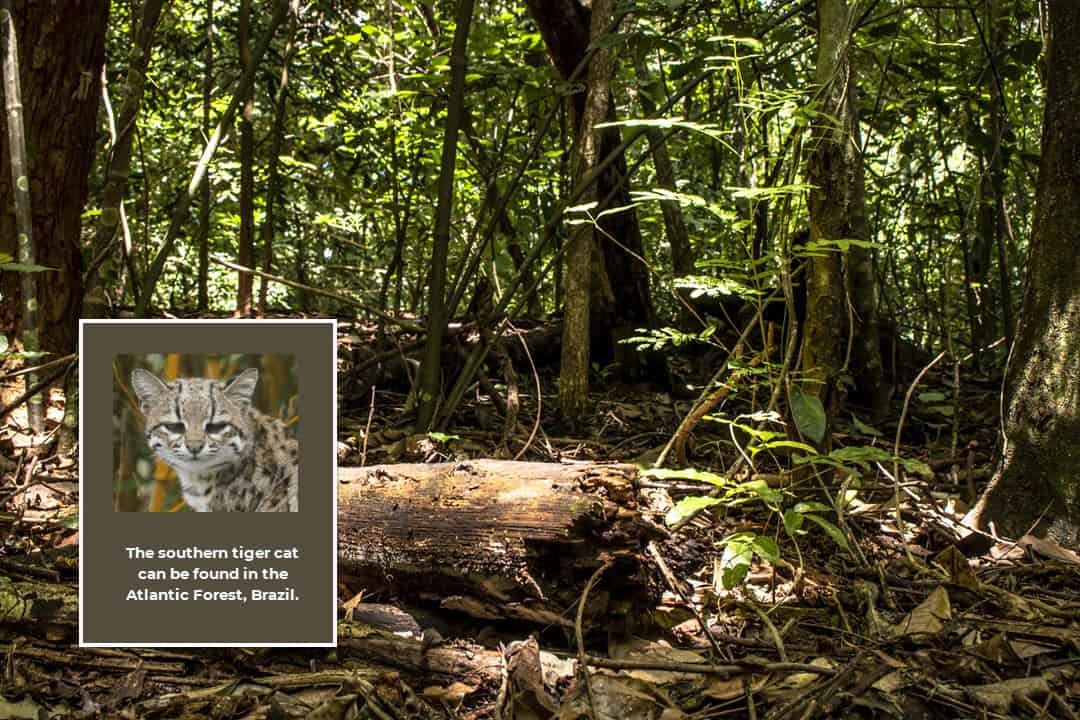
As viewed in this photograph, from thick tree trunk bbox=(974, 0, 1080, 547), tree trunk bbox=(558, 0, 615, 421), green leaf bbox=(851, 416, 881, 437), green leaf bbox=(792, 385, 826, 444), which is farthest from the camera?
tree trunk bbox=(558, 0, 615, 421)

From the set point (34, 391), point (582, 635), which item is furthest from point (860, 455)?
point (34, 391)

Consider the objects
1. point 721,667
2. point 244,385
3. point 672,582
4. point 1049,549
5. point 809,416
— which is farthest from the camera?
point 1049,549

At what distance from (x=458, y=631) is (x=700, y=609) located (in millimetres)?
635

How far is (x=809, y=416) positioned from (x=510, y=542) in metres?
0.91

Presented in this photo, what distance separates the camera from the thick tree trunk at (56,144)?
12.1 feet

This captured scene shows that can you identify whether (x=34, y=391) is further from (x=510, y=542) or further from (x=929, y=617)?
(x=929, y=617)

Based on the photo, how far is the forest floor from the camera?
180cm

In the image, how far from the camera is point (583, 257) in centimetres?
381

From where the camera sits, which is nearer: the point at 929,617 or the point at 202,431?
the point at 202,431

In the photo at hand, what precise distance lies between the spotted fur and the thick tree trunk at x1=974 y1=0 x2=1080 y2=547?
2.21 metres

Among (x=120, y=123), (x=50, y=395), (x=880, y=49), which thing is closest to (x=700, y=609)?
(x=120, y=123)

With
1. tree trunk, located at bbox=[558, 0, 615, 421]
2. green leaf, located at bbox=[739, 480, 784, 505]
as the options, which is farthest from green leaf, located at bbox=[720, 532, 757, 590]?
tree trunk, located at bbox=[558, 0, 615, 421]

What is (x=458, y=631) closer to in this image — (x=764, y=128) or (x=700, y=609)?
(x=700, y=609)

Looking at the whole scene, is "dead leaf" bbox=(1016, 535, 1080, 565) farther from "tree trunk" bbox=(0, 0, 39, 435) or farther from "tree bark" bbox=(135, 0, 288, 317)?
"tree trunk" bbox=(0, 0, 39, 435)
